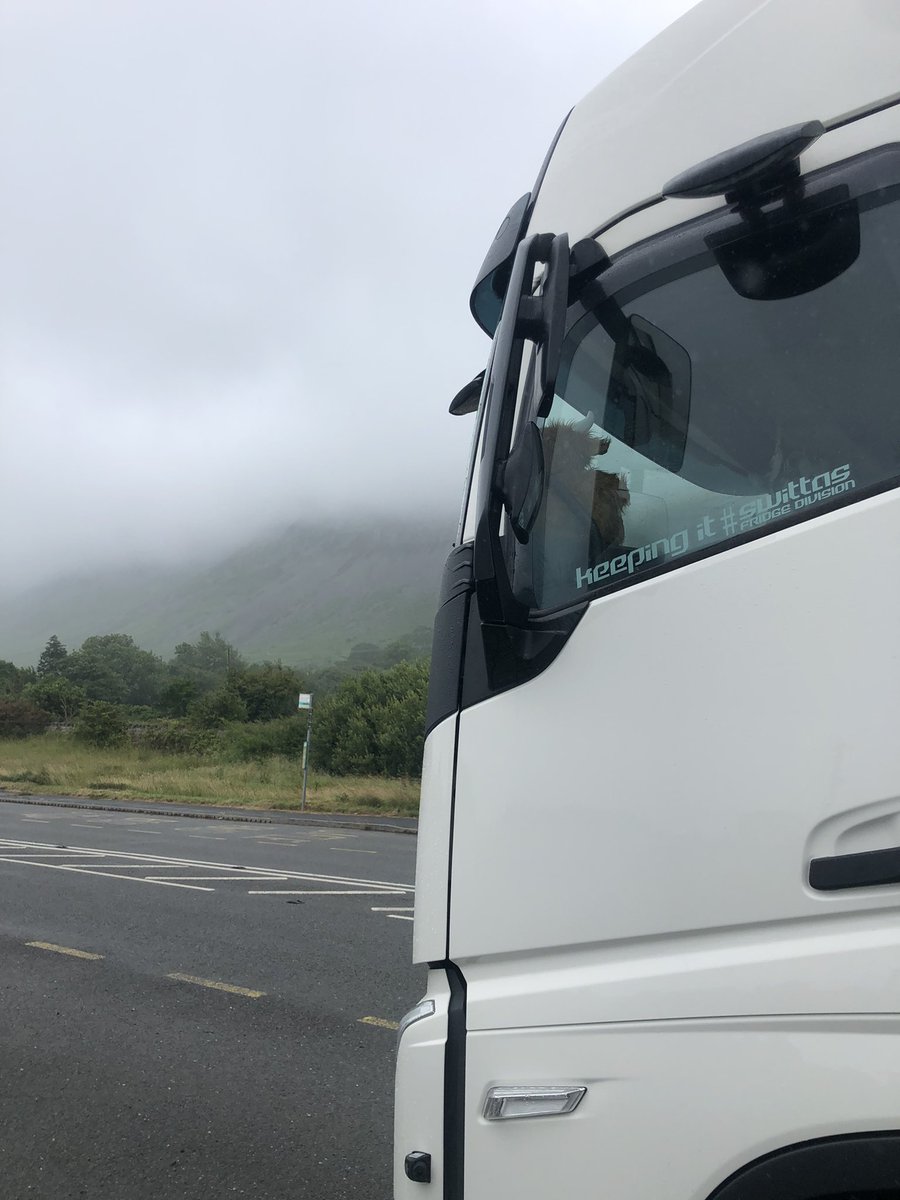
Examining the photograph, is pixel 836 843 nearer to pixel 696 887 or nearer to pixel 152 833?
pixel 696 887

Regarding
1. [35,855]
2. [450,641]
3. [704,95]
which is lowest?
[35,855]

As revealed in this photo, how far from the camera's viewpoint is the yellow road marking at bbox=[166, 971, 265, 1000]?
223 inches

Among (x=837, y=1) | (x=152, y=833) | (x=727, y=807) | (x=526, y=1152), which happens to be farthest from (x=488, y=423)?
(x=152, y=833)

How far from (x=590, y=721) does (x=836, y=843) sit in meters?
0.46

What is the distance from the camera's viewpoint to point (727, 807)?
1.58 meters

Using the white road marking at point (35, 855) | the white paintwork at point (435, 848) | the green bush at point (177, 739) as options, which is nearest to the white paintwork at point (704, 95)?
the white paintwork at point (435, 848)

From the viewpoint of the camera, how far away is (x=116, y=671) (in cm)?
10788

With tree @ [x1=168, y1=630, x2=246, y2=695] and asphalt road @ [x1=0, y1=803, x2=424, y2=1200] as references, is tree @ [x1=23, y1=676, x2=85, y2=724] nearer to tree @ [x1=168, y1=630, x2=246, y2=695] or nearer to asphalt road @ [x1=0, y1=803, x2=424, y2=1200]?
tree @ [x1=168, y1=630, x2=246, y2=695]

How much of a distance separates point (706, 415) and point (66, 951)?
21.8 ft

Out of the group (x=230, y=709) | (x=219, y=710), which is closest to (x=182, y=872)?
(x=230, y=709)

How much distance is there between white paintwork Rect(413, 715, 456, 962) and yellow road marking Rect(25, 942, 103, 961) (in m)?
5.55

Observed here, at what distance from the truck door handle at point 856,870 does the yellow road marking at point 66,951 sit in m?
6.27

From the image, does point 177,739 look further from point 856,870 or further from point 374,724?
point 856,870

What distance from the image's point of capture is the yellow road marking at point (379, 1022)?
506 cm
